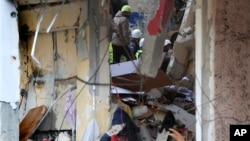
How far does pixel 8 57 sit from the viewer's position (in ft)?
19.5

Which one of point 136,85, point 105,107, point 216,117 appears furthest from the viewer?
point 136,85

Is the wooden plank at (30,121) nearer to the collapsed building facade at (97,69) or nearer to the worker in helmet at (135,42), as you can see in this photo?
the collapsed building facade at (97,69)

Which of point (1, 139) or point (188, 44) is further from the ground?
point (188, 44)

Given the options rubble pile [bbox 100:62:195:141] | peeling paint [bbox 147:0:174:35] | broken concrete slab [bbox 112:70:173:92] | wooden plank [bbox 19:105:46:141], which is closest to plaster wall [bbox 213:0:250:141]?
peeling paint [bbox 147:0:174:35]

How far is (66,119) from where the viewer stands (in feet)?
21.9

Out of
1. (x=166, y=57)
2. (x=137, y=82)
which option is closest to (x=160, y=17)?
(x=137, y=82)

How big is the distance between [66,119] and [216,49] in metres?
2.19

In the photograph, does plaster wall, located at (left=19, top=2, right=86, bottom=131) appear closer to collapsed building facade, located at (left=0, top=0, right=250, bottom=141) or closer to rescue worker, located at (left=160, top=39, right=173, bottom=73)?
collapsed building facade, located at (left=0, top=0, right=250, bottom=141)

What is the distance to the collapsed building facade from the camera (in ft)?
17.3

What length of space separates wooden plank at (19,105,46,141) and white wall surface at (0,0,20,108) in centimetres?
66

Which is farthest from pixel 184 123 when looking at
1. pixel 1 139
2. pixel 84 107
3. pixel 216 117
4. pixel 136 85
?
pixel 1 139

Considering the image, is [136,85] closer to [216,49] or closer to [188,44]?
[188,44]

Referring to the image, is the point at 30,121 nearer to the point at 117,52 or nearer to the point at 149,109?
the point at 149,109

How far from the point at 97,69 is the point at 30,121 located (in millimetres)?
964
